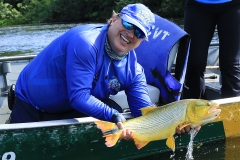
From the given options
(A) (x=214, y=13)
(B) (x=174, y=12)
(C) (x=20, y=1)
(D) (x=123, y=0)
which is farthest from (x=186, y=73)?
(C) (x=20, y=1)

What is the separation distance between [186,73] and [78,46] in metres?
1.71

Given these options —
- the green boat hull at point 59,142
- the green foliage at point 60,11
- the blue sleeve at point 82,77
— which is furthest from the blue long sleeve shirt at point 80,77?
the green foliage at point 60,11

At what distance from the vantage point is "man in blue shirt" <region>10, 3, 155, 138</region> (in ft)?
8.99

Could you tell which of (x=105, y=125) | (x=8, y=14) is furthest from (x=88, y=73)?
(x=8, y=14)

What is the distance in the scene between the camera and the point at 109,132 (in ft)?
8.38

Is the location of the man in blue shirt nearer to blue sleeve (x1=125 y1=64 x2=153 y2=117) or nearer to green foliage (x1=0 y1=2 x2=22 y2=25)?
blue sleeve (x1=125 y1=64 x2=153 y2=117)

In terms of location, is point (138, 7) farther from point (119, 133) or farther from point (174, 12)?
point (174, 12)

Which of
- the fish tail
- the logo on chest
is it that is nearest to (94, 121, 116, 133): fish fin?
the fish tail

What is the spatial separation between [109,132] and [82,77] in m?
0.43

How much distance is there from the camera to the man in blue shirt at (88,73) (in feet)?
8.99

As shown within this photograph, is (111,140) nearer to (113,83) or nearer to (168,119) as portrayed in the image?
(168,119)

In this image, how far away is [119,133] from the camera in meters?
2.60

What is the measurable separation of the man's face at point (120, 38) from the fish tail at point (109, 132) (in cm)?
55

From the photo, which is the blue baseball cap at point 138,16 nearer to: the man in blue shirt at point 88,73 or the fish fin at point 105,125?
the man in blue shirt at point 88,73
